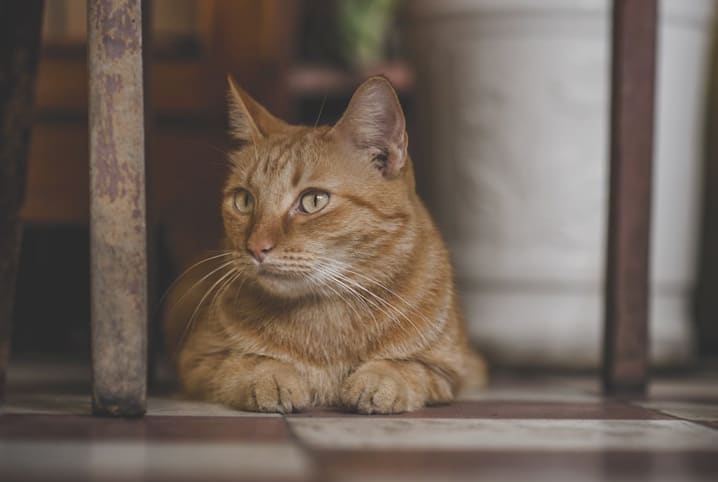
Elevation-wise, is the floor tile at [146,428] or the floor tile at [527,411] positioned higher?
the floor tile at [146,428]

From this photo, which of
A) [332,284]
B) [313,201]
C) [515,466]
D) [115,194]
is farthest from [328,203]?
[515,466]

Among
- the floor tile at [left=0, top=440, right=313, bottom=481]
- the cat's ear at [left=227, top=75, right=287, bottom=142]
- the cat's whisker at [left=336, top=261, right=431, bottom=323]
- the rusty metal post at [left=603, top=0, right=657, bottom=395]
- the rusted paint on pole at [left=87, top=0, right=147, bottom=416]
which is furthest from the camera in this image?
the rusty metal post at [left=603, top=0, right=657, bottom=395]

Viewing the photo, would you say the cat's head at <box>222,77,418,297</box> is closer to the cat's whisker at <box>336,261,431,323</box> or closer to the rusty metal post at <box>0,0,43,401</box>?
the cat's whisker at <box>336,261,431,323</box>

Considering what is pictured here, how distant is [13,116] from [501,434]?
3.06 ft

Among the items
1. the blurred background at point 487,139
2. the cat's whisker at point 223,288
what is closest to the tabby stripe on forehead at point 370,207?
the cat's whisker at point 223,288

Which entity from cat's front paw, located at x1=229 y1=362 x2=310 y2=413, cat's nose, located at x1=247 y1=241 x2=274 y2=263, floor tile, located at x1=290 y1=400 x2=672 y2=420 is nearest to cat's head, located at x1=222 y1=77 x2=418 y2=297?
cat's nose, located at x1=247 y1=241 x2=274 y2=263

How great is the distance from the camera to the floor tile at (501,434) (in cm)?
112

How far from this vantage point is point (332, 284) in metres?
1.48

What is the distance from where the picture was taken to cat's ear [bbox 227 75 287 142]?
65.2 inches

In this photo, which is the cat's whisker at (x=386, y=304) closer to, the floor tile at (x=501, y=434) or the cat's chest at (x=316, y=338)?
the cat's chest at (x=316, y=338)

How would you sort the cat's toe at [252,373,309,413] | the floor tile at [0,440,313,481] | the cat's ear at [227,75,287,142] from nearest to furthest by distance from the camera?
the floor tile at [0,440,313,481] < the cat's toe at [252,373,309,413] < the cat's ear at [227,75,287,142]

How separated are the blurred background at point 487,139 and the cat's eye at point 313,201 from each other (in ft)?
2.80

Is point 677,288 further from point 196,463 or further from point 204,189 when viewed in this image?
point 196,463

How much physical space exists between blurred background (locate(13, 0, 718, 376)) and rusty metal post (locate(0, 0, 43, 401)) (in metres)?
0.82
